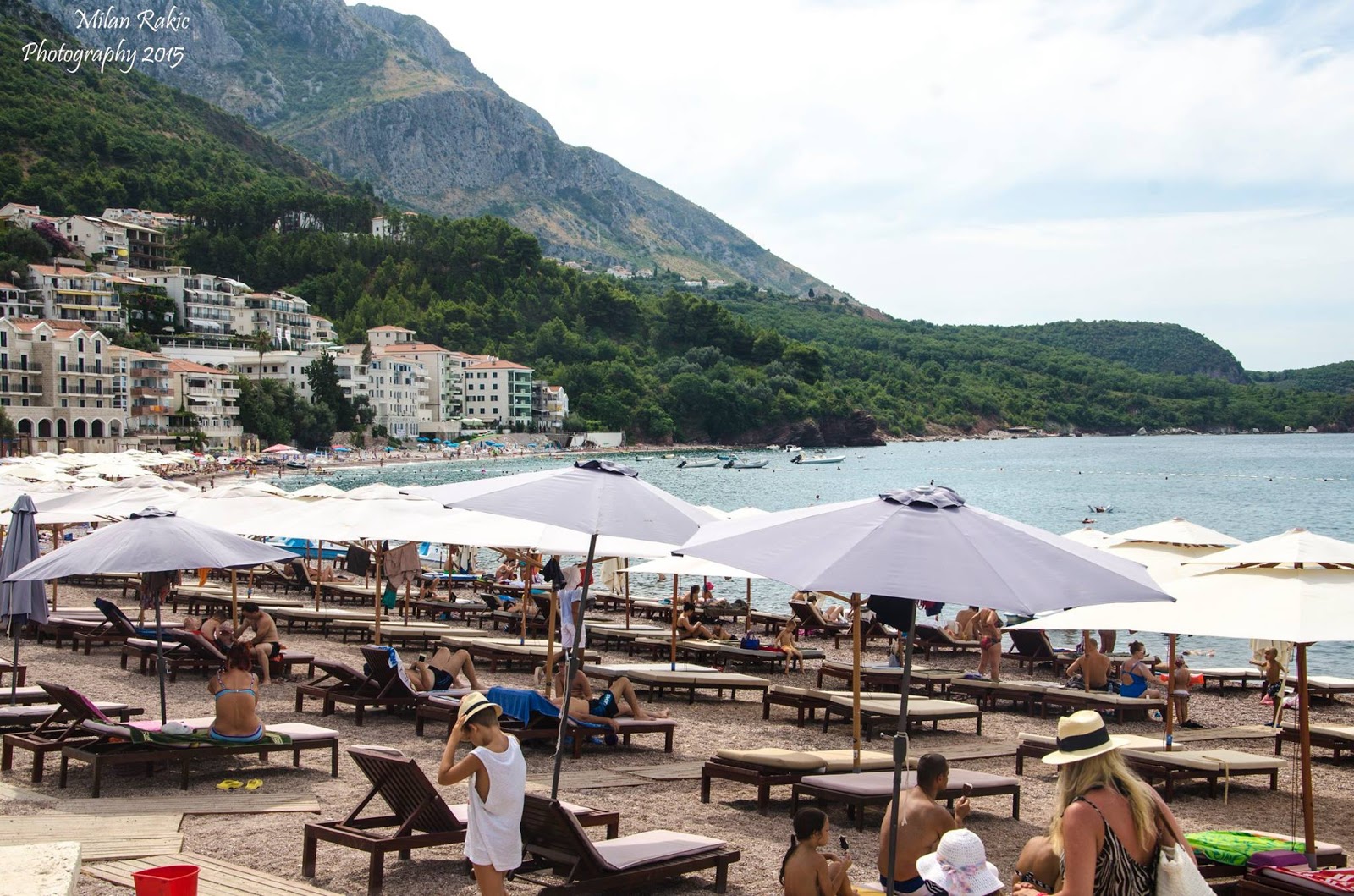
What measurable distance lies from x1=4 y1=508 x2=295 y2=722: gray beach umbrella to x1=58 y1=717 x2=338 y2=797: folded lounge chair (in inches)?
25.4

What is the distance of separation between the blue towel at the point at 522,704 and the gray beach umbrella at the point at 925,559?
4.02 m

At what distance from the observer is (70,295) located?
11794 cm

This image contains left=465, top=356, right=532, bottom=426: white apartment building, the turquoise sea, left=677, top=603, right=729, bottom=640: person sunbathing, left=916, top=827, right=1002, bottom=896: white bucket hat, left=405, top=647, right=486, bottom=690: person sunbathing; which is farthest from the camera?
left=465, top=356, right=532, bottom=426: white apartment building

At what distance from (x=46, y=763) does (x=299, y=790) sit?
2.16 meters

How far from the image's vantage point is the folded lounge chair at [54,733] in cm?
849

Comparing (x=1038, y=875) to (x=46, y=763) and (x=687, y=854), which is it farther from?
(x=46, y=763)

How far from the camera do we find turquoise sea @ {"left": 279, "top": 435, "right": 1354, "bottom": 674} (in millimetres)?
60094

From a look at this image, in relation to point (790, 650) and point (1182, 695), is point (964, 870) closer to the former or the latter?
point (1182, 695)

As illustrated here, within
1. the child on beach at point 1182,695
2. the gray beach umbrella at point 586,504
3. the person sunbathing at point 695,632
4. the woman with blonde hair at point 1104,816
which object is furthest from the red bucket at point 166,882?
the person sunbathing at point 695,632

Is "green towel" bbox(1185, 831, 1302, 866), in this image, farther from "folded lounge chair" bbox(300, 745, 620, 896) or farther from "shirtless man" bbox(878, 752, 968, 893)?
"folded lounge chair" bbox(300, 745, 620, 896)

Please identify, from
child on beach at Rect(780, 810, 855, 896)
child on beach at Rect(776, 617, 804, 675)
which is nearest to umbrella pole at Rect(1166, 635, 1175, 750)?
child on beach at Rect(780, 810, 855, 896)

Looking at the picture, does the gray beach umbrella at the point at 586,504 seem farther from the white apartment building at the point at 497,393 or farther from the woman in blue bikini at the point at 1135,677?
the white apartment building at the point at 497,393

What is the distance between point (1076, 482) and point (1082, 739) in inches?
3884

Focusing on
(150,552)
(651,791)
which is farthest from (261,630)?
(651,791)
